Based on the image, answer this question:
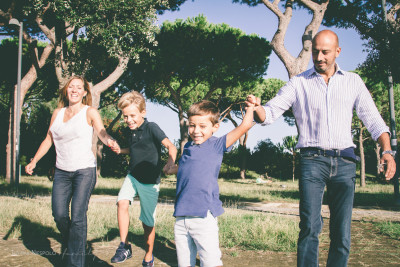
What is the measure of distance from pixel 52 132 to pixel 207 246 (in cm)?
200

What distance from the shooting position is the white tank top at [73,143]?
129 inches

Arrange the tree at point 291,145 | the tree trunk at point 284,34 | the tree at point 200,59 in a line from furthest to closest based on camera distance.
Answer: the tree at point 291,145 < the tree at point 200,59 < the tree trunk at point 284,34

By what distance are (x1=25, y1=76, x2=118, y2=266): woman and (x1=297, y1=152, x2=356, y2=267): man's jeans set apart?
1773 mm

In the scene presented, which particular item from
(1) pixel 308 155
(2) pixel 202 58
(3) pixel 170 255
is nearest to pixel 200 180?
(1) pixel 308 155

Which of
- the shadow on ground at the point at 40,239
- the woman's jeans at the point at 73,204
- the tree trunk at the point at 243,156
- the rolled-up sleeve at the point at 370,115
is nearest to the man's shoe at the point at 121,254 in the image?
the shadow on ground at the point at 40,239

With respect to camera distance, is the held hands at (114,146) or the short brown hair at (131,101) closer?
the held hands at (114,146)

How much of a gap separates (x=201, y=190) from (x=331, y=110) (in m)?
1.26

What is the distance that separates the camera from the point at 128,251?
12.3 feet

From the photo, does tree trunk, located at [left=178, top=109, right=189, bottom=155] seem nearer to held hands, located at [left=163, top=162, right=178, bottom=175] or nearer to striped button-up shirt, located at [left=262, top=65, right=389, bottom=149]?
striped button-up shirt, located at [left=262, top=65, right=389, bottom=149]

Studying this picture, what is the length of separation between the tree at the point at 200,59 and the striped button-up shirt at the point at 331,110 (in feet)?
49.3

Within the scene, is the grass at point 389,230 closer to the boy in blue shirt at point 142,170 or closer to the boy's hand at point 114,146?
the boy in blue shirt at point 142,170

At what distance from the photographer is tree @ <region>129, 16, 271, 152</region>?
1773 centimetres

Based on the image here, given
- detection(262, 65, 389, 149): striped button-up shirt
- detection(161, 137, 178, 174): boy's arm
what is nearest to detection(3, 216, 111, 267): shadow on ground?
detection(161, 137, 178, 174): boy's arm

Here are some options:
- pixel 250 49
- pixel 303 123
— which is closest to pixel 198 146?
pixel 303 123
